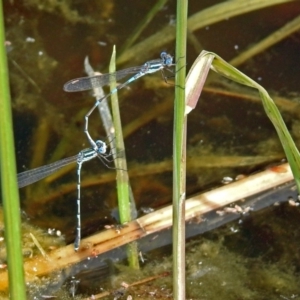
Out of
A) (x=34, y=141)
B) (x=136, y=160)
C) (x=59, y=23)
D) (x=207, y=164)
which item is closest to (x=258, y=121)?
(x=207, y=164)

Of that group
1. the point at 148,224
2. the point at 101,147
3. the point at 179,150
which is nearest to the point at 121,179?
the point at 148,224

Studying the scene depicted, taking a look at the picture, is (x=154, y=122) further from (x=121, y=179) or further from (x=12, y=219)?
(x=12, y=219)

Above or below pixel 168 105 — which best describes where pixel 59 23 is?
above

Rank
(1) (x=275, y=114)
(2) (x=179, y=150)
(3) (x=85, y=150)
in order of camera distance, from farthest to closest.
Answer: (3) (x=85, y=150) < (1) (x=275, y=114) < (2) (x=179, y=150)

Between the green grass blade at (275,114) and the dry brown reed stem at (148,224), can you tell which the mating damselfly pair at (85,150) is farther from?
the green grass blade at (275,114)

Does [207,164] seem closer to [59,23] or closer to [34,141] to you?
[34,141]

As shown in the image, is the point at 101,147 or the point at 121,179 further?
the point at 101,147
